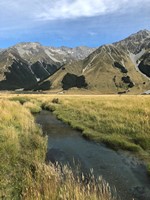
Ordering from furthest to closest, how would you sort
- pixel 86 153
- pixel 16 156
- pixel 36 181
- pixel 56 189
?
1. pixel 86 153
2. pixel 16 156
3. pixel 36 181
4. pixel 56 189

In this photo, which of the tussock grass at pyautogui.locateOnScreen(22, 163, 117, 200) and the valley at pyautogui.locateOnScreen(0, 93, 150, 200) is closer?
the tussock grass at pyautogui.locateOnScreen(22, 163, 117, 200)

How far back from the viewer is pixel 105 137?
26641 millimetres

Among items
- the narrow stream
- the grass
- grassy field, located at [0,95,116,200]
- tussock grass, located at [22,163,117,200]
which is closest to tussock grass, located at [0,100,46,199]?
grassy field, located at [0,95,116,200]

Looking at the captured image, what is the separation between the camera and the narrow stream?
49.2 feet

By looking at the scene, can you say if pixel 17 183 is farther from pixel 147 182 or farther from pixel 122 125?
pixel 122 125

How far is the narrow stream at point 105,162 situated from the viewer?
15.0 meters

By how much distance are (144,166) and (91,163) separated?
3267 millimetres

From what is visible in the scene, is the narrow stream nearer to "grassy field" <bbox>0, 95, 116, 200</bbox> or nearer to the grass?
the grass

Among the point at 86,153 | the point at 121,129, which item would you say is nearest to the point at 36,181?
the point at 86,153

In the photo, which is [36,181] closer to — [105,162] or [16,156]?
[16,156]

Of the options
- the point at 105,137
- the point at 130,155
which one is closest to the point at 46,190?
the point at 130,155

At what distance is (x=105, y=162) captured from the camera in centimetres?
1973

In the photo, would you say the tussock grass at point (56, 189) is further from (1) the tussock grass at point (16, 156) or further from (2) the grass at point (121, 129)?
(2) the grass at point (121, 129)

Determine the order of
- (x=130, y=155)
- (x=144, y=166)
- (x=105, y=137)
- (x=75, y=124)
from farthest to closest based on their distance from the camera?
(x=75, y=124) → (x=105, y=137) → (x=130, y=155) → (x=144, y=166)
